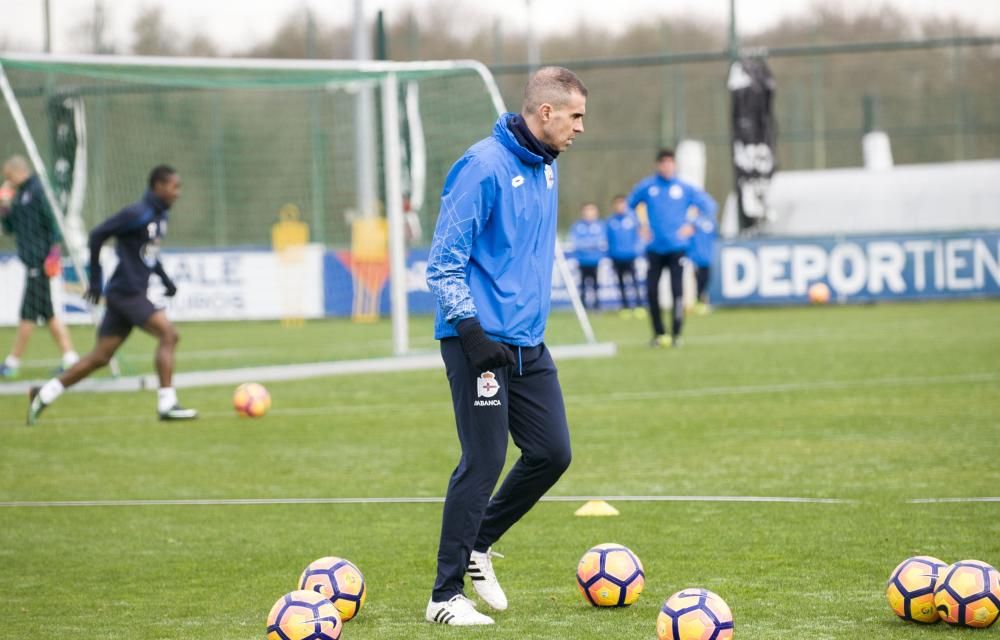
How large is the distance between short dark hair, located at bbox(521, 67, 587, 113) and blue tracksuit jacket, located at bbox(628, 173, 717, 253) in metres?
13.1

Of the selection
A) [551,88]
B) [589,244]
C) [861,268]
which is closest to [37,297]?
[551,88]

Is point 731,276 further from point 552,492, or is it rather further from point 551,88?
point 551,88

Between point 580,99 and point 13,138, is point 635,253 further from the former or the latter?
point 580,99

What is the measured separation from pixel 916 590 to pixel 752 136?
25.9m

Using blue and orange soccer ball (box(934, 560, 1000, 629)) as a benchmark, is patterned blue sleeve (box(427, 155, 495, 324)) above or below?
above


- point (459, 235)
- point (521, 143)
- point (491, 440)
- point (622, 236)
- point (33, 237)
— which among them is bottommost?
point (491, 440)

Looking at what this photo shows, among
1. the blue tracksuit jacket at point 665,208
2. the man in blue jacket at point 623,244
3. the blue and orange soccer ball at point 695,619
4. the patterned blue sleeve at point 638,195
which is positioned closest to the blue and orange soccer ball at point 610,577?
the blue and orange soccer ball at point 695,619

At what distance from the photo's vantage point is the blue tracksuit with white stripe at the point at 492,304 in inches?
222

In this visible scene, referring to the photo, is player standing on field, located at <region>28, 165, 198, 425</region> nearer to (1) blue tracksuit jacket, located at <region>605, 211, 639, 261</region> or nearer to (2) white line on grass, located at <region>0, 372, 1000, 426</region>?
(2) white line on grass, located at <region>0, 372, 1000, 426</region>

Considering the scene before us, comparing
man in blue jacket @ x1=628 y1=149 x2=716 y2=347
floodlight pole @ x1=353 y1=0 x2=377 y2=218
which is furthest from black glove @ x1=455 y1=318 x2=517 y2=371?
floodlight pole @ x1=353 y1=0 x2=377 y2=218

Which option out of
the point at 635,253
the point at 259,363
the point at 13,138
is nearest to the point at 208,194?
the point at 13,138

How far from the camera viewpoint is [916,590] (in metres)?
5.49

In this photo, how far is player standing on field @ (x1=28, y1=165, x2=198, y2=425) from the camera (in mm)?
12734

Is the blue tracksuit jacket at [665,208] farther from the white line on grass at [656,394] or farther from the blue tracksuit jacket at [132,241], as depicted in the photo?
the blue tracksuit jacket at [132,241]
